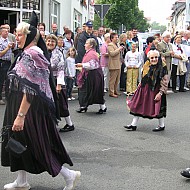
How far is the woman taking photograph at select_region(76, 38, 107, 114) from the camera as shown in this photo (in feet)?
31.3

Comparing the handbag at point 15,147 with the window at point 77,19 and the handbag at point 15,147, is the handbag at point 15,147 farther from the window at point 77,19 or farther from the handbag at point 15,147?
the window at point 77,19

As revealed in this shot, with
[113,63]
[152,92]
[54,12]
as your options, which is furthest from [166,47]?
[54,12]

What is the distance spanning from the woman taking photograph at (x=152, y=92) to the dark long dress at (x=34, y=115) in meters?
3.72

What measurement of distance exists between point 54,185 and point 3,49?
6.03 meters

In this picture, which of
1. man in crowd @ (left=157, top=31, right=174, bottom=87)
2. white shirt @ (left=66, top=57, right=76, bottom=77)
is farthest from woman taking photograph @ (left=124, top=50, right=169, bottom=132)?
man in crowd @ (left=157, top=31, right=174, bottom=87)

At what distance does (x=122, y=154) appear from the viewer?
6.62 meters

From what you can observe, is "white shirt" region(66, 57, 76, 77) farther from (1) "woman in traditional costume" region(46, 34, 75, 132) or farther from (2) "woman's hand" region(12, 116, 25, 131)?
(2) "woman's hand" region(12, 116, 25, 131)

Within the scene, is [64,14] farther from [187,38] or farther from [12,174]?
[12,174]

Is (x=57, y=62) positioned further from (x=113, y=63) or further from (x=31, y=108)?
(x=113, y=63)

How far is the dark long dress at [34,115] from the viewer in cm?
448

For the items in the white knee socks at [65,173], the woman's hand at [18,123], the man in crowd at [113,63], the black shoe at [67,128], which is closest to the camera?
the woman's hand at [18,123]

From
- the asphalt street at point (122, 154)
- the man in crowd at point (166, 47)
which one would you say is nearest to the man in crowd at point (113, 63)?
the man in crowd at point (166, 47)

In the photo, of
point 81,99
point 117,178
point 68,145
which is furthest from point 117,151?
point 81,99

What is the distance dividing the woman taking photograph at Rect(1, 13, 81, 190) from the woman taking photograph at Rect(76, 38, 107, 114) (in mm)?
4875
